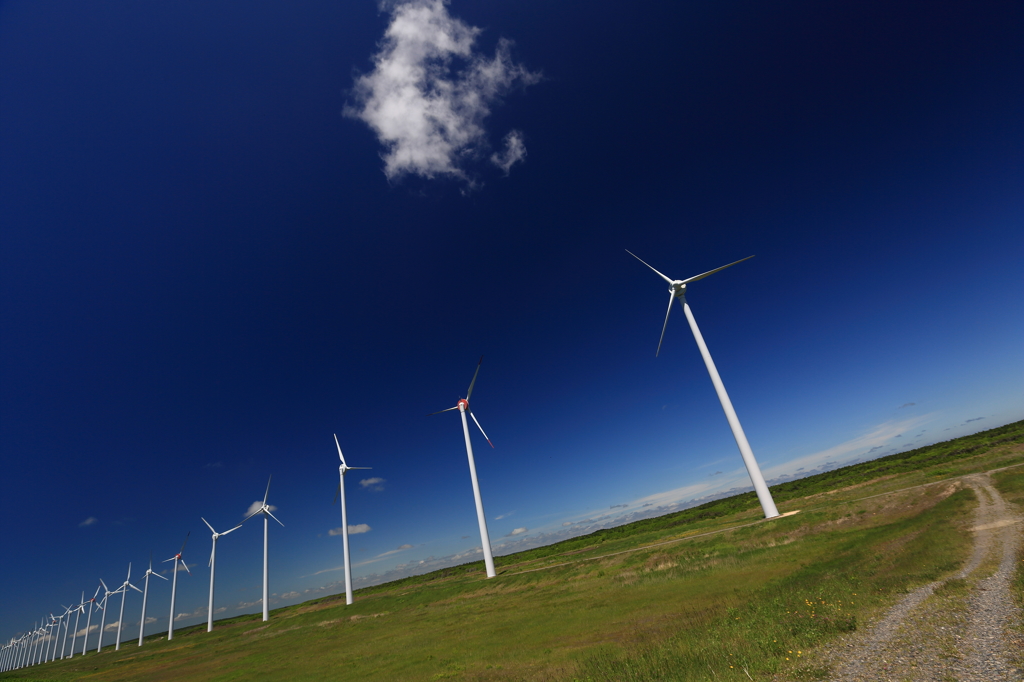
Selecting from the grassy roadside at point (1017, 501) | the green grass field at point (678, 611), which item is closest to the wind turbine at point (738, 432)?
the green grass field at point (678, 611)

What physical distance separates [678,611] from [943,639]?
16.6 meters

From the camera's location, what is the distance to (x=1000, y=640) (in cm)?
1281

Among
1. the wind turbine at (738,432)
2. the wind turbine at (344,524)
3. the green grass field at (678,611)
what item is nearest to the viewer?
the green grass field at (678,611)

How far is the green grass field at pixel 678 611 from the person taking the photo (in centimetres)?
1844

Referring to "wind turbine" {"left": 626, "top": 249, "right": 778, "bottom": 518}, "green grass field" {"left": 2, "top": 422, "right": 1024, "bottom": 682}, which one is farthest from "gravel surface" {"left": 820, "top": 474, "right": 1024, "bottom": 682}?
"wind turbine" {"left": 626, "top": 249, "right": 778, "bottom": 518}

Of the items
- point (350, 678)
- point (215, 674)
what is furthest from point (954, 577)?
point (215, 674)

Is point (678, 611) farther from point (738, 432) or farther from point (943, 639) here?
point (738, 432)

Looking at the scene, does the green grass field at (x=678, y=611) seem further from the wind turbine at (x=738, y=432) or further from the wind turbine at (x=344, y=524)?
the wind turbine at (x=344, y=524)

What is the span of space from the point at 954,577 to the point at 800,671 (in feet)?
46.7

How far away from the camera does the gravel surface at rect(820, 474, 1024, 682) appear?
38.5ft

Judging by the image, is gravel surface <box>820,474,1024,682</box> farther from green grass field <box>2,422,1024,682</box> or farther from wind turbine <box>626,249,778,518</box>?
wind turbine <box>626,249,778,518</box>

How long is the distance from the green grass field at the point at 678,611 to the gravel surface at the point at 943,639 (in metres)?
1.07

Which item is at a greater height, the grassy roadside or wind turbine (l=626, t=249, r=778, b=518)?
wind turbine (l=626, t=249, r=778, b=518)

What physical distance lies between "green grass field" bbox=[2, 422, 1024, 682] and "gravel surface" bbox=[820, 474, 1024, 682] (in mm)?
1069
